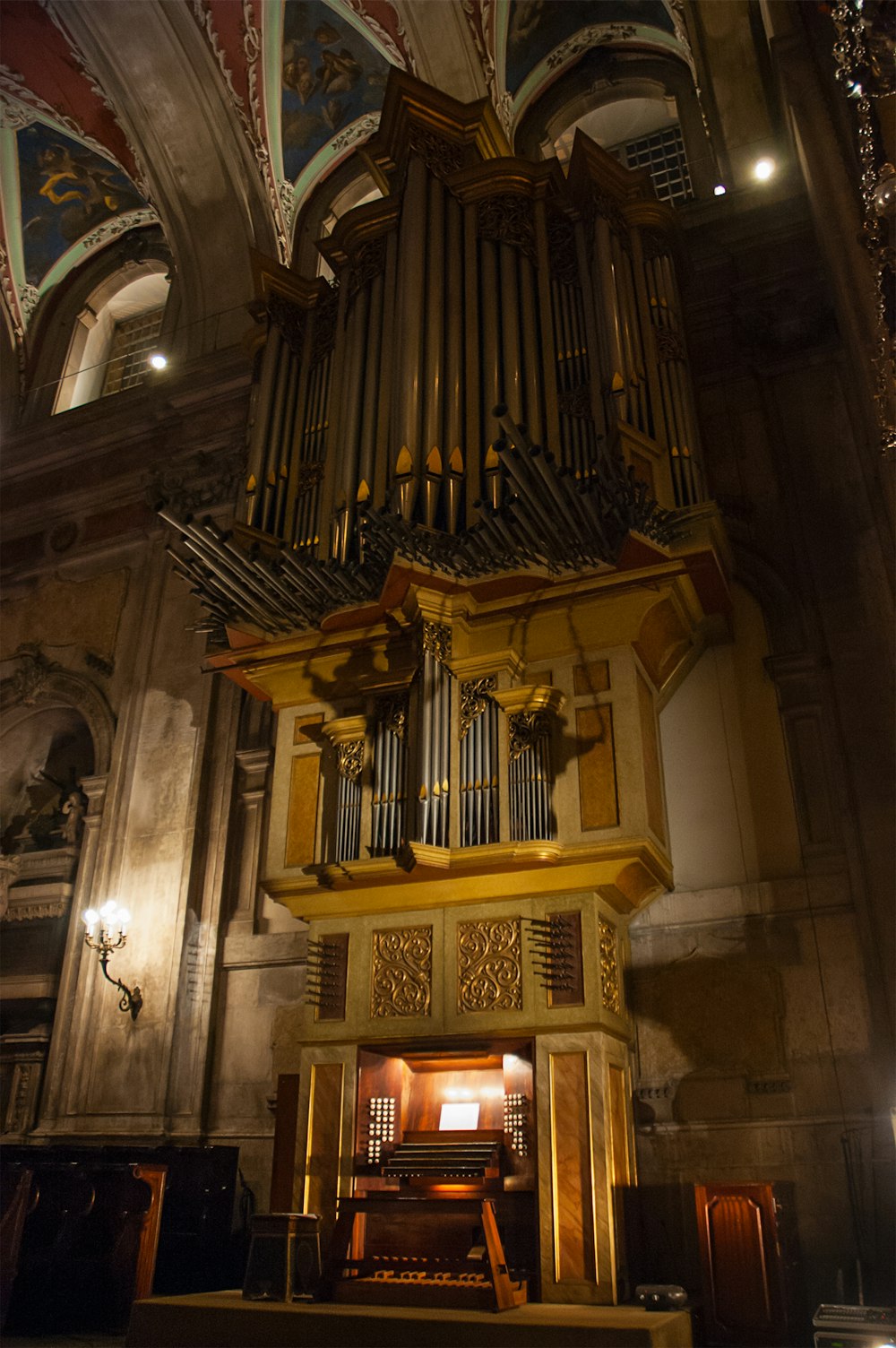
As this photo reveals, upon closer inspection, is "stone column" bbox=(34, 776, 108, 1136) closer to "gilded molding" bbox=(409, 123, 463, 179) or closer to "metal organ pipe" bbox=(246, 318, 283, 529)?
"metal organ pipe" bbox=(246, 318, 283, 529)

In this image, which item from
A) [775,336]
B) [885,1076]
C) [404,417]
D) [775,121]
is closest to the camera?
[885,1076]

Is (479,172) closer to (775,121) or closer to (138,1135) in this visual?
(775,121)

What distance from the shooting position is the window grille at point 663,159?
9.90m

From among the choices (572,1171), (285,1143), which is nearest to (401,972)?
(285,1143)

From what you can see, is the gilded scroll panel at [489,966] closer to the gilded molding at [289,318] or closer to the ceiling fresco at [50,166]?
the gilded molding at [289,318]

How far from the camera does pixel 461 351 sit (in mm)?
7234

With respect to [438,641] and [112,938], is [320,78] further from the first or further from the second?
[112,938]

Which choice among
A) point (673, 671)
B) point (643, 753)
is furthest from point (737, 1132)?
point (673, 671)

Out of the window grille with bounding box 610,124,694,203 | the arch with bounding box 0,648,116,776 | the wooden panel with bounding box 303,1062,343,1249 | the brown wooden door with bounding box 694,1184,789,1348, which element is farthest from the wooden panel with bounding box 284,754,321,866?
the window grille with bounding box 610,124,694,203

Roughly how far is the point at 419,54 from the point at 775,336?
452 centimetres

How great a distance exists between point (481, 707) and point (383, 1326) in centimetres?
318

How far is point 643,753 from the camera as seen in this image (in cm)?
601

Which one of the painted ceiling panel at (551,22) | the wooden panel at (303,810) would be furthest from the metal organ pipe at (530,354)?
the painted ceiling panel at (551,22)

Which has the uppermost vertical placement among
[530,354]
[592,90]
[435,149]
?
[592,90]
